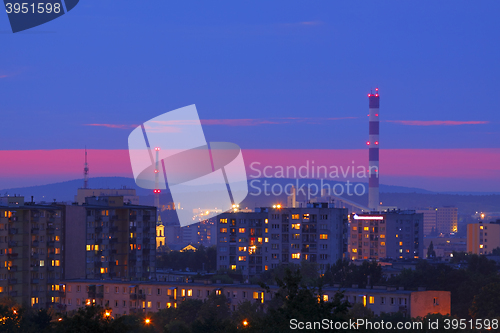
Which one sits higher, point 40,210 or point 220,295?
point 40,210

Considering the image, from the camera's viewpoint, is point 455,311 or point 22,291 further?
point 22,291

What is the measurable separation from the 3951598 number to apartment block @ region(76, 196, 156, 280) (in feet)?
79.5

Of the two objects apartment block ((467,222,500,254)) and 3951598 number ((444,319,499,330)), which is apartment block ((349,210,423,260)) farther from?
3951598 number ((444,319,499,330))

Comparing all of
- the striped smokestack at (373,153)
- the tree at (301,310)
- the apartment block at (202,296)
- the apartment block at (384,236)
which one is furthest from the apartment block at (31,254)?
the striped smokestack at (373,153)

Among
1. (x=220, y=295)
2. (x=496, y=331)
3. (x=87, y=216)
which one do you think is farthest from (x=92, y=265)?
(x=496, y=331)

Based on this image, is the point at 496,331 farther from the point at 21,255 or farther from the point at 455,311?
the point at 21,255

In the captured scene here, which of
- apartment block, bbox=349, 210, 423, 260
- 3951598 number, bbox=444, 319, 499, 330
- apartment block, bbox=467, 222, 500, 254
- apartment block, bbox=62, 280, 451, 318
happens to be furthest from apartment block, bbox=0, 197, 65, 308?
apartment block, bbox=467, 222, 500, 254

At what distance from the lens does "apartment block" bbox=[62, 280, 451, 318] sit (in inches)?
1451

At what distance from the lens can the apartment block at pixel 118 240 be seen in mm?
52031

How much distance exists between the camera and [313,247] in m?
62.3

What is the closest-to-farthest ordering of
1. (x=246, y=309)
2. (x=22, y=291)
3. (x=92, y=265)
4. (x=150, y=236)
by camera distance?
(x=246, y=309) < (x=22, y=291) < (x=92, y=265) < (x=150, y=236)

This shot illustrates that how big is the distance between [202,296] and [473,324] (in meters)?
14.0

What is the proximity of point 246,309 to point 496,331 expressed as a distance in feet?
37.5

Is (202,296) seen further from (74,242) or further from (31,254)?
(74,242)
